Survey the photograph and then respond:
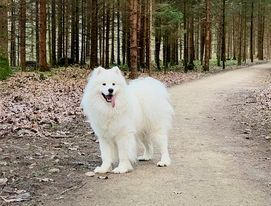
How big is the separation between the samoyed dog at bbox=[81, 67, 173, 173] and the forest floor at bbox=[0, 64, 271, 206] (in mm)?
Result: 380

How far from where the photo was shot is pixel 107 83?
22.3 ft

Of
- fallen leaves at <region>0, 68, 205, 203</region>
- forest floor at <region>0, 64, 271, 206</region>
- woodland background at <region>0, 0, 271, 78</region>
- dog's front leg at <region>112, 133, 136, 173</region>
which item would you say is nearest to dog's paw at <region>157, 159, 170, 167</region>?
Result: forest floor at <region>0, 64, 271, 206</region>

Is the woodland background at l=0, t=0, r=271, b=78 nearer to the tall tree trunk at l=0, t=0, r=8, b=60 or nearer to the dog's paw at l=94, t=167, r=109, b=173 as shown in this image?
the tall tree trunk at l=0, t=0, r=8, b=60

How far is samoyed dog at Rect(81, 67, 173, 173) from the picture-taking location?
6887 mm

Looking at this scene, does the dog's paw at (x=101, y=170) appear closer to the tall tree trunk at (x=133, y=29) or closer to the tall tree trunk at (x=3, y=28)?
the tall tree trunk at (x=3, y=28)

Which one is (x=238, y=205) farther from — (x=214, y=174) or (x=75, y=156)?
(x=75, y=156)

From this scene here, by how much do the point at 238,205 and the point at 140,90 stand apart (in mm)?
2706

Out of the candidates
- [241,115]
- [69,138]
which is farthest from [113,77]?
[241,115]

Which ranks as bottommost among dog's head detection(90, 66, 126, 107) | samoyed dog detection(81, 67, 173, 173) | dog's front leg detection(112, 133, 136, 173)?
dog's front leg detection(112, 133, 136, 173)

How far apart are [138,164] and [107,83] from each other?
1686 mm

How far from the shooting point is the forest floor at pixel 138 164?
234 inches

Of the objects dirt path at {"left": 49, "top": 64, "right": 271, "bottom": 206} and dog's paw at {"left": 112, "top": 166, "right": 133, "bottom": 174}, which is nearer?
dirt path at {"left": 49, "top": 64, "right": 271, "bottom": 206}

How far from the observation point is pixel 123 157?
7.14 m

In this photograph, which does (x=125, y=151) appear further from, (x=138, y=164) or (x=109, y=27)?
(x=109, y=27)
